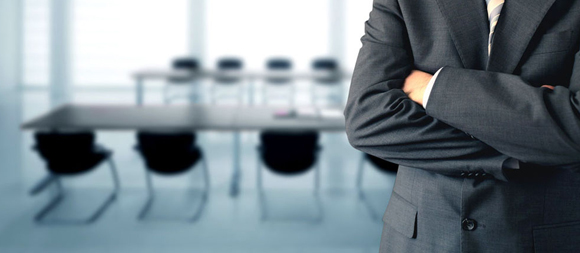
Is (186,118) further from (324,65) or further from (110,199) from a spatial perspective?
(324,65)

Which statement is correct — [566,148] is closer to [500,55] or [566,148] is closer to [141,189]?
[500,55]

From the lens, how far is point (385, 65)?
1.31 metres

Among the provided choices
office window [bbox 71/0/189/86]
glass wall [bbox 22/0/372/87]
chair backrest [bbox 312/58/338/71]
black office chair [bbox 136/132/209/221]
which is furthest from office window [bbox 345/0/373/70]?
black office chair [bbox 136/132/209/221]

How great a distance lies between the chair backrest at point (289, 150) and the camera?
3412mm

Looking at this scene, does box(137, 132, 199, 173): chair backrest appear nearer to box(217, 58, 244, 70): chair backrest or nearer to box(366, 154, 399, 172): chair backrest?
box(366, 154, 399, 172): chair backrest

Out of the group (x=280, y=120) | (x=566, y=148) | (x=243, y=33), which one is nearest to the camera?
(x=566, y=148)

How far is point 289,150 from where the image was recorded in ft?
11.3

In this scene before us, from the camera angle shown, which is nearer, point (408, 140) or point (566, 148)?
point (566, 148)

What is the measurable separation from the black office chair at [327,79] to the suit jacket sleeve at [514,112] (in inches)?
199

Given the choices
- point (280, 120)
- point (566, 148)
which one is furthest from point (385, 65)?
point (280, 120)

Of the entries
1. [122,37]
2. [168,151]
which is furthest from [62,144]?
[122,37]

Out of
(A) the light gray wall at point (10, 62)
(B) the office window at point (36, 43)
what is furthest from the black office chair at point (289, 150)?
(B) the office window at point (36, 43)

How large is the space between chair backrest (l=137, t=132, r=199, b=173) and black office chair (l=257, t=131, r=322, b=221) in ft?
1.61

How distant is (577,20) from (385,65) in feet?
1.40
